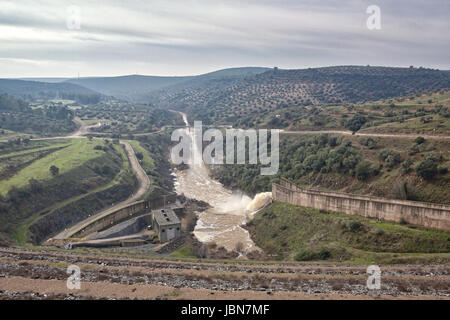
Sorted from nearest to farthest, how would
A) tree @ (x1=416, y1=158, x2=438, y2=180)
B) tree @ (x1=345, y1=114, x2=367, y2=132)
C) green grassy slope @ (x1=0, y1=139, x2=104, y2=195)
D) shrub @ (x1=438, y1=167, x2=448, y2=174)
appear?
shrub @ (x1=438, y1=167, x2=448, y2=174) < tree @ (x1=416, y1=158, x2=438, y2=180) < green grassy slope @ (x1=0, y1=139, x2=104, y2=195) < tree @ (x1=345, y1=114, x2=367, y2=132)

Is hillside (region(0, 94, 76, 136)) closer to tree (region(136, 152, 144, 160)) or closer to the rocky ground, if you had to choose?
tree (region(136, 152, 144, 160))

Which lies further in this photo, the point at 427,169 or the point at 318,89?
the point at 318,89

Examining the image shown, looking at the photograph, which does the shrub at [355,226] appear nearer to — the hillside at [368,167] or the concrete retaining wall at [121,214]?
the hillside at [368,167]

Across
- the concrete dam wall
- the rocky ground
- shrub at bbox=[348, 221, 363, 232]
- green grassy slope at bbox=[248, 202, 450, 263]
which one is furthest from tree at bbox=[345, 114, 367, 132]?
the rocky ground

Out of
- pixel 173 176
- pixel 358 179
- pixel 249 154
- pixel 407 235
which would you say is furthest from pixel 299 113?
pixel 407 235

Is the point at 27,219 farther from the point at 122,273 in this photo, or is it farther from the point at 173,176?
the point at 173,176

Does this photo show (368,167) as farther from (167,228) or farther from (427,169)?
(167,228)

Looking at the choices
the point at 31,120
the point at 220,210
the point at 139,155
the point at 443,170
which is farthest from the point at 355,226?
the point at 31,120
